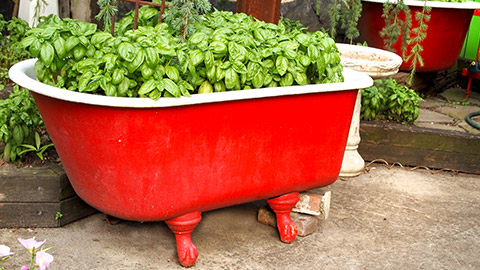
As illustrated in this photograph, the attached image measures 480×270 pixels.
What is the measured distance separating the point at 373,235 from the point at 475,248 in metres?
0.45

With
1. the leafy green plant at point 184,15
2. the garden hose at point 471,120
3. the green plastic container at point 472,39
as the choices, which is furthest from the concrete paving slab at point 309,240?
the green plastic container at point 472,39

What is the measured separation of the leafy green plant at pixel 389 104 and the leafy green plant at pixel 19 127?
1.97 meters

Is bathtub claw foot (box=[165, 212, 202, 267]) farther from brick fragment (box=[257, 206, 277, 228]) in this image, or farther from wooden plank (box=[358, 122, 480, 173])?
wooden plank (box=[358, 122, 480, 173])

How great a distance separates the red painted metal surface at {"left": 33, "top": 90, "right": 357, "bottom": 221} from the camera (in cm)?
233

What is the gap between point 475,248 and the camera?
2998 millimetres

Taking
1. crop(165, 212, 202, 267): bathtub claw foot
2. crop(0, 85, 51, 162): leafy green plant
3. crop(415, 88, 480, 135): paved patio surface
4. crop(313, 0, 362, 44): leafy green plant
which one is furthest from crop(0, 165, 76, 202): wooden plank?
crop(415, 88, 480, 135): paved patio surface

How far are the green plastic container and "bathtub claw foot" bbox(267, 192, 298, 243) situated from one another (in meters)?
3.47

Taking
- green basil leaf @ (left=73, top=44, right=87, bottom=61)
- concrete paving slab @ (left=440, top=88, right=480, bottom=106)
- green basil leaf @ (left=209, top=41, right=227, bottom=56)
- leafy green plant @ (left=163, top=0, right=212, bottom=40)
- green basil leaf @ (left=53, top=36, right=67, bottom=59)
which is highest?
leafy green plant @ (left=163, top=0, right=212, bottom=40)

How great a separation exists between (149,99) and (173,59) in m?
0.33

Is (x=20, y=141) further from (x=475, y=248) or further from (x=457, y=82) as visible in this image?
(x=457, y=82)

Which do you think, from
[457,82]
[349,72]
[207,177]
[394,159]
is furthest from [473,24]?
[207,177]

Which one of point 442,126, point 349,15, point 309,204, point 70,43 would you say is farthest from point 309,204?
point 442,126

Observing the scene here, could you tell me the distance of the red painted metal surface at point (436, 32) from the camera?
4785 mm

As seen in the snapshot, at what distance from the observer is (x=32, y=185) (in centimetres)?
280
